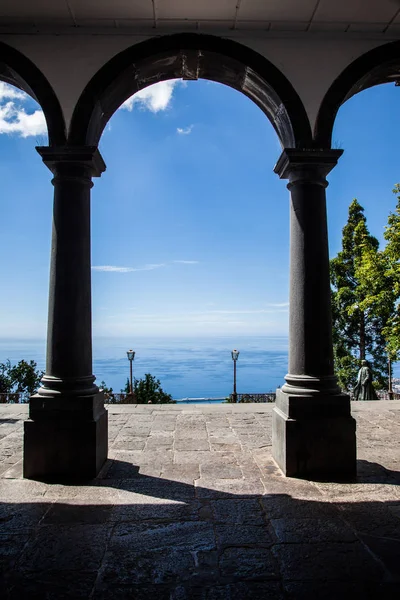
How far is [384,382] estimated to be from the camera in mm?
24266

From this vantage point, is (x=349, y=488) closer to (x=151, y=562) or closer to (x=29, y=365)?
(x=151, y=562)

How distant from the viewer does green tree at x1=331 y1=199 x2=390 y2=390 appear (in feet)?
82.0

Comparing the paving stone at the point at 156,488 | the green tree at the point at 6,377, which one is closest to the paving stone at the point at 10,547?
the paving stone at the point at 156,488

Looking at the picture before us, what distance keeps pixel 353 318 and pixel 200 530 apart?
24787 mm

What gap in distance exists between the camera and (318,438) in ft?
14.2

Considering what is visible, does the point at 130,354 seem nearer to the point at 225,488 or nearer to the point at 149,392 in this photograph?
the point at 149,392

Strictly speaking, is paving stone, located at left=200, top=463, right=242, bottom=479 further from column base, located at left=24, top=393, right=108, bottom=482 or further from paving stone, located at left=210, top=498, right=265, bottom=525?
column base, located at left=24, top=393, right=108, bottom=482

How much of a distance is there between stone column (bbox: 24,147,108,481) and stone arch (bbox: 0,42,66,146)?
224 millimetres

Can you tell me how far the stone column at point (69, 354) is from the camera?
427 cm

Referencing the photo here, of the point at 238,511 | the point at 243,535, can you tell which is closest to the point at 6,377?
the point at 238,511

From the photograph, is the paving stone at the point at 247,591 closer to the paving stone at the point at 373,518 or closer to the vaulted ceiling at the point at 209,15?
the paving stone at the point at 373,518

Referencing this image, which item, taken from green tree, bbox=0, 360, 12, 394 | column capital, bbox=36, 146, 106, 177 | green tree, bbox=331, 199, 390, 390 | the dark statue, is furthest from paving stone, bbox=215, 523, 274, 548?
green tree, bbox=331, 199, 390, 390

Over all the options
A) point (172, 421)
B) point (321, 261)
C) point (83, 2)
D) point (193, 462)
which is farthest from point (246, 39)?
point (172, 421)

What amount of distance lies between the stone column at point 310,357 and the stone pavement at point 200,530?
29 cm
